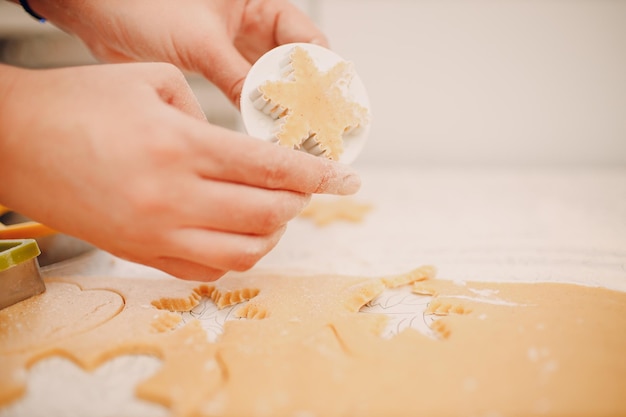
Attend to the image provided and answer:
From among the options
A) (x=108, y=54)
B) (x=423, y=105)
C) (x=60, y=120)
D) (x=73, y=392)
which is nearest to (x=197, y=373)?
(x=73, y=392)

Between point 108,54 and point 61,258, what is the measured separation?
58 cm

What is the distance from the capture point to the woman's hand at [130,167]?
2.07 ft

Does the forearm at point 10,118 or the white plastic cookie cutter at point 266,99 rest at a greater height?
the white plastic cookie cutter at point 266,99

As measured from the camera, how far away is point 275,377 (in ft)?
2.00

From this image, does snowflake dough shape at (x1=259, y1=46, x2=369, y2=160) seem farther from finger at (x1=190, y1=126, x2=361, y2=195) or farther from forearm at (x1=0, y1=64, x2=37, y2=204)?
forearm at (x1=0, y1=64, x2=37, y2=204)

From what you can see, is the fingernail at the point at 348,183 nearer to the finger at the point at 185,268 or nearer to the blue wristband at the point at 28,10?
the finger at the point at 185,268

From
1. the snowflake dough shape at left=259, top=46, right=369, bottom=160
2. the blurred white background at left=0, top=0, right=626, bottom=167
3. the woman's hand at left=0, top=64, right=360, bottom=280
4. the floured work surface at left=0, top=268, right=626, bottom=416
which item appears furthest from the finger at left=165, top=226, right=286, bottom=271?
the blurred white background at left=0, top=0, right=626, bottom=167

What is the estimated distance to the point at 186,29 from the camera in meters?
1.05

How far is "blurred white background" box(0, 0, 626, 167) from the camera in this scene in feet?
5.55

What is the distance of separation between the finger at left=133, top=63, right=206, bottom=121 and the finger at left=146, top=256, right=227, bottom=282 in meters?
0.27

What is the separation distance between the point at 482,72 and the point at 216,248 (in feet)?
4.95

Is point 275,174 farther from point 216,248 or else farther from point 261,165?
point 216,248

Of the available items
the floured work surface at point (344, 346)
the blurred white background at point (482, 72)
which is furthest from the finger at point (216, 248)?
the blurred white background at point (482, 72)

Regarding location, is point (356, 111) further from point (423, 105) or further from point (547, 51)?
point (547, 51)
